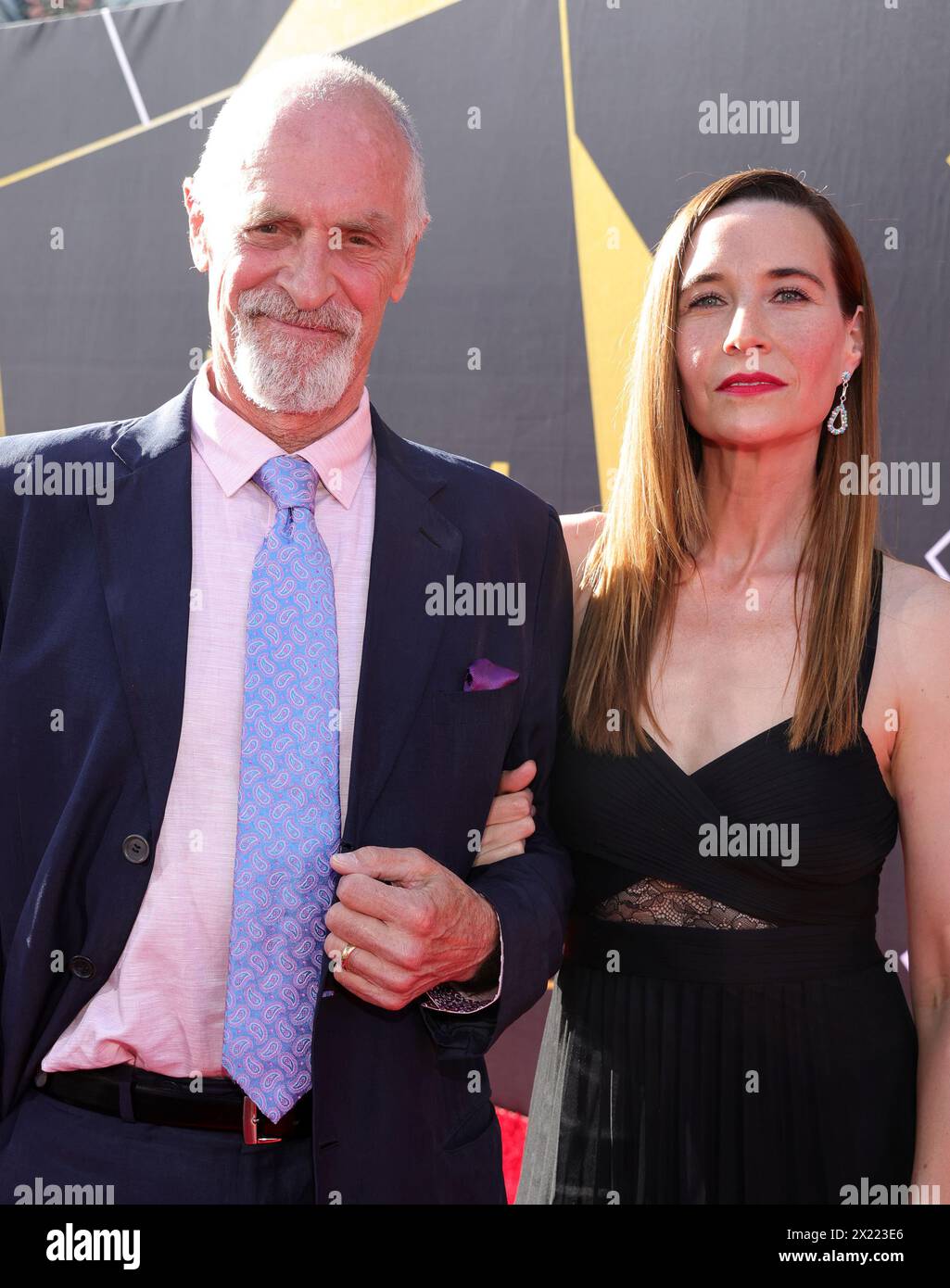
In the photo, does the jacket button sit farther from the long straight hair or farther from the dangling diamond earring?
the dangling diamond earring

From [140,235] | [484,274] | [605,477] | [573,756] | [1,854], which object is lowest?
[1,854]

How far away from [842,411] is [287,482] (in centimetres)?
107

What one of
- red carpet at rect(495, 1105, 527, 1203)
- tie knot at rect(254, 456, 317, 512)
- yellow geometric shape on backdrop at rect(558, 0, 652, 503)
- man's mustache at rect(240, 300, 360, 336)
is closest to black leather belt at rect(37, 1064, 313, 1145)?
tie knot at rect(254, 456, 317, 512)

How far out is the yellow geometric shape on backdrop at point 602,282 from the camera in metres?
3.37

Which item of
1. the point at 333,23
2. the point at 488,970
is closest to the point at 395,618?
the point at 488,970

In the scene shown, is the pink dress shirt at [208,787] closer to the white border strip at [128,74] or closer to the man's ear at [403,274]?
the man's ear at [403,274]

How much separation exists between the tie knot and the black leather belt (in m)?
0.74

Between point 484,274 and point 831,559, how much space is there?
1643 millimetres

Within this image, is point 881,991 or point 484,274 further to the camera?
point 484,274

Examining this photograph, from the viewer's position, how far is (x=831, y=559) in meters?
2.19
